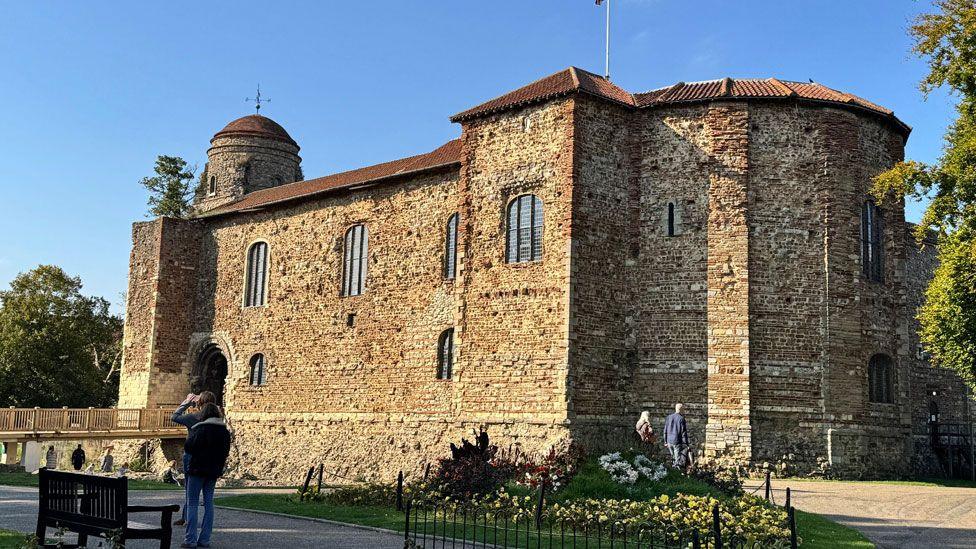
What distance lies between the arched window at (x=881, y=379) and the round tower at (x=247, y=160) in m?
27.9

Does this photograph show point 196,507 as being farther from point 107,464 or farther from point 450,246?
point 107,464

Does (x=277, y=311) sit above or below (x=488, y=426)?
above

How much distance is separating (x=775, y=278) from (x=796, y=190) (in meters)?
2.27

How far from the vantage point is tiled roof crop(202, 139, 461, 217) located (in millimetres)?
27141

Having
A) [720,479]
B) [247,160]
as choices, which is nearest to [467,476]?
[720,479]

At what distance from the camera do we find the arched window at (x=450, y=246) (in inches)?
1023

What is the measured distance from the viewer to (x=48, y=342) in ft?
144

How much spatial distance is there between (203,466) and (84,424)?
72.0ft

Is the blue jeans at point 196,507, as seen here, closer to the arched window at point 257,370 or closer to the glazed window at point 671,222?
the glazed window at point 671,222

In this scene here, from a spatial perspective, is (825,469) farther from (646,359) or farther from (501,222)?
(501,222)

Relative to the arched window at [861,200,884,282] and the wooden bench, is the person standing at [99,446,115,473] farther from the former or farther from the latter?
the arched window at [861,200,884,282]

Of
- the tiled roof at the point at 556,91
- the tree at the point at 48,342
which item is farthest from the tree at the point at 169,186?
the tiled roof at the point at 556,91

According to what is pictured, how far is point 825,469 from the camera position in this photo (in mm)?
21453

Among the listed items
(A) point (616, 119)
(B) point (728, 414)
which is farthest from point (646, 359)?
(A) point (616, 119)
